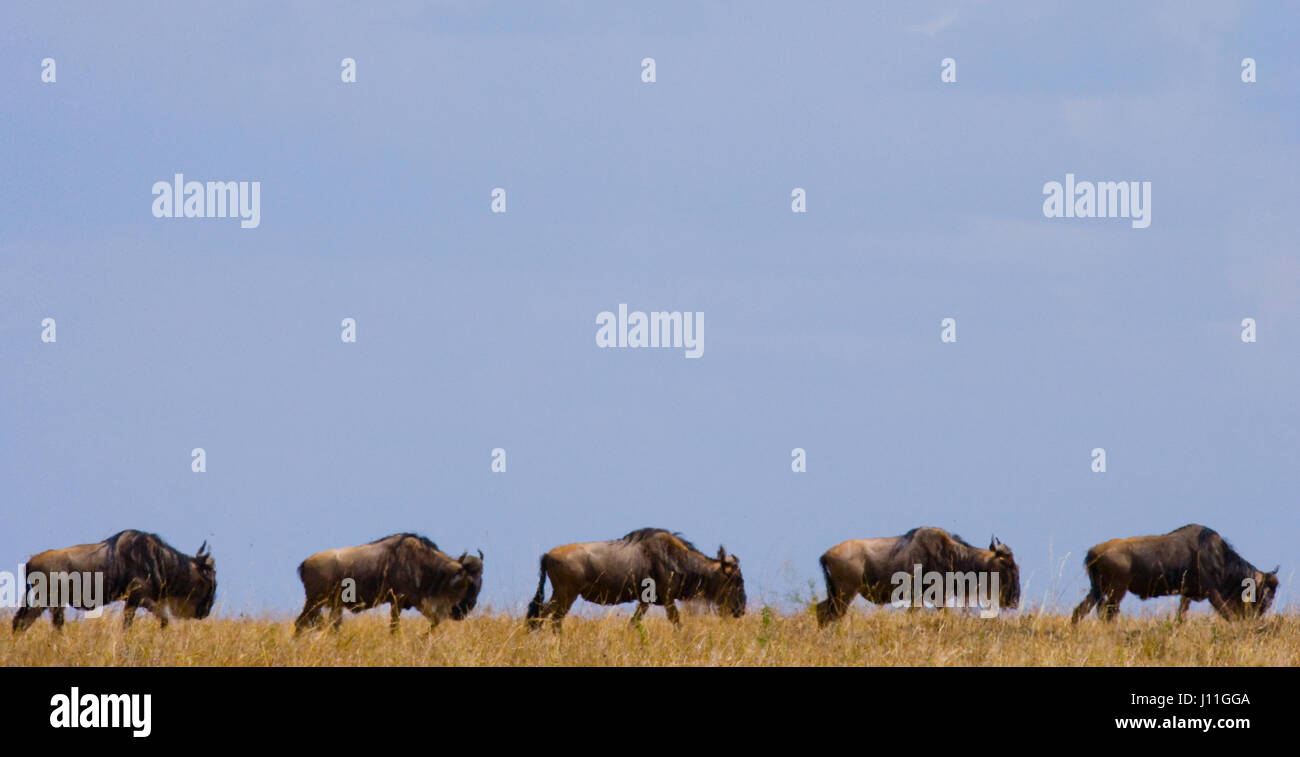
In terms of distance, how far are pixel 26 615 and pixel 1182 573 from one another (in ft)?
49.3

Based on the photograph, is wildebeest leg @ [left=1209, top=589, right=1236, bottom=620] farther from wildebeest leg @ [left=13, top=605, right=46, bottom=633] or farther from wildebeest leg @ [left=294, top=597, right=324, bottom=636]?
wildebeest leg @ [left=13, top=605, right=46, bottom=633]

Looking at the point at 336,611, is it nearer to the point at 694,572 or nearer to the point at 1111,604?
the point at 694,572

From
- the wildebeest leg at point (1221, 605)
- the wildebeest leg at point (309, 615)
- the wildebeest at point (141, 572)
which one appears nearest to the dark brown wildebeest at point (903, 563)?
the wildebeest leg at point (1221, 605)

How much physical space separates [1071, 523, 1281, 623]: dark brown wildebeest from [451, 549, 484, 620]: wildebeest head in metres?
8.07

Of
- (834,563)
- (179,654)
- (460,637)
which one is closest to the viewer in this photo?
(179,654)

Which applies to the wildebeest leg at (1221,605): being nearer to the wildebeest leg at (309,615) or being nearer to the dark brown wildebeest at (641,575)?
the dark brown wildebeest at (641,575)

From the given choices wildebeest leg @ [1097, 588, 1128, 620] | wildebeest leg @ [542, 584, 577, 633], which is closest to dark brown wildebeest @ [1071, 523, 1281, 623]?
wildebeest leg @ [1097, 588, 1128, 620]

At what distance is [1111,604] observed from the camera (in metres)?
19.0

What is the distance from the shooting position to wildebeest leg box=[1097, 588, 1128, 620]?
18.6 metres

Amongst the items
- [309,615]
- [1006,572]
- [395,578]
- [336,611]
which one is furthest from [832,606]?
[309,615]
